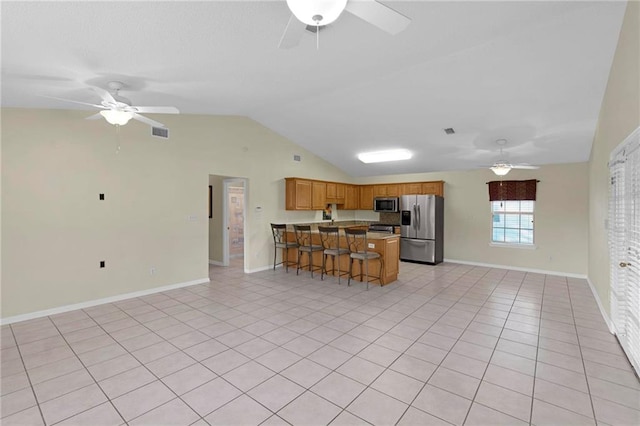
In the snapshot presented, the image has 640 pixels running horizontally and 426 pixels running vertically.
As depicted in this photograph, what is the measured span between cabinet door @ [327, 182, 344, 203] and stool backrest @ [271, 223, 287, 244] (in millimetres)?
1812

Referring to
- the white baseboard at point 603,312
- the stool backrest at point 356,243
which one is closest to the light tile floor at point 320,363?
the white baseboard at point 603,312

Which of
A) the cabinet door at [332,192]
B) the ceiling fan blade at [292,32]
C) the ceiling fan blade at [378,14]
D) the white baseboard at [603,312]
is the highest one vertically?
the ceiling fan blade at [378,14]

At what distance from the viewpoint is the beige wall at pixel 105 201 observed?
146 inches

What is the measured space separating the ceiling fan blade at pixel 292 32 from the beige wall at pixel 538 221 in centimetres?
640

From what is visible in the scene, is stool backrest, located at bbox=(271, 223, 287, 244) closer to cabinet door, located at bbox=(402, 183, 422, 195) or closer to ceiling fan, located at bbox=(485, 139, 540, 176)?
cabinet door, located at bbox=(402, 183, 422, 195)

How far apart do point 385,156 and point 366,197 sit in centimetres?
200

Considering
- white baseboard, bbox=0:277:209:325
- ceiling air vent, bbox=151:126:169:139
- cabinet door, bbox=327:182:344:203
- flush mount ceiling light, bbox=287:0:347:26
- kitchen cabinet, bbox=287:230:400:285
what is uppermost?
ceiling air vent, bbox=151:126:169:139

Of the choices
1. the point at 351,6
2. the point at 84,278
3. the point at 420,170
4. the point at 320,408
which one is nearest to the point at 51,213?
the point at 84,278

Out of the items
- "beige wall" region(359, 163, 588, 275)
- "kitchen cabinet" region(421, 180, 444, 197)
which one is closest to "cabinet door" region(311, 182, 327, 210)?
"kitchen cabinet" region(421, 180, 444, 197)

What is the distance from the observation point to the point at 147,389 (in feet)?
7.63

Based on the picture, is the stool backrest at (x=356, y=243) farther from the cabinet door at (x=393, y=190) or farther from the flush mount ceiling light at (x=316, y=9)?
the flush mount ceiling light at (x=316, y=9)

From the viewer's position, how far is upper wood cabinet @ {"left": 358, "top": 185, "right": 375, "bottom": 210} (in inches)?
342

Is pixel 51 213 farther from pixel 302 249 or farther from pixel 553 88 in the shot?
pixel 553 88

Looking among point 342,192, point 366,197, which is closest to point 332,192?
point 342,192
